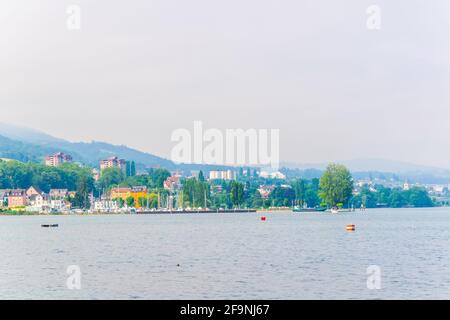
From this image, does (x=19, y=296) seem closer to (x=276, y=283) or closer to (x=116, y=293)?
(x=116, y=293)

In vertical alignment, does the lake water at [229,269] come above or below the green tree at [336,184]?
below

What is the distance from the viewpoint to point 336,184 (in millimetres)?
163375

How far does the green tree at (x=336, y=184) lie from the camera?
6432 inches

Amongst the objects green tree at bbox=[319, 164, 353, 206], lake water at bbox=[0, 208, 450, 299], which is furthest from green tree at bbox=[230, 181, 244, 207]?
lake water at bbox=[0, 208, 450, 299]

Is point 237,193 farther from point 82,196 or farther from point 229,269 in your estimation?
point 229,269

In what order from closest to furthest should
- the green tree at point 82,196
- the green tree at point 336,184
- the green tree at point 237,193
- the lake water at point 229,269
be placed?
the lake water at point 229,269 < the green tree at point 336,184 < the green tree at point 237,193 < the green tree at point 82,196

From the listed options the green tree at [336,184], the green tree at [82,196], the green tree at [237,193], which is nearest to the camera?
the green tree at [336,184]

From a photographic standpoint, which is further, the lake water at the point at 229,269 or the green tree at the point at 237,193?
the green tree at the point at 237,193

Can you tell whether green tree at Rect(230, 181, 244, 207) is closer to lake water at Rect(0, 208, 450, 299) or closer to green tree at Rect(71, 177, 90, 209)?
green tree at Rect(71, 177, 90, 209)

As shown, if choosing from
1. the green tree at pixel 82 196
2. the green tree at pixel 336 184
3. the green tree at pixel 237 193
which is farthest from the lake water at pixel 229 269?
the green tree at pixel 82 196

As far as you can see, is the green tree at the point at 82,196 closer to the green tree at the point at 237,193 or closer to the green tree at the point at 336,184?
the green tree at the point at 237,193

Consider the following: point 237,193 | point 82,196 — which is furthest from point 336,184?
point 82,196
